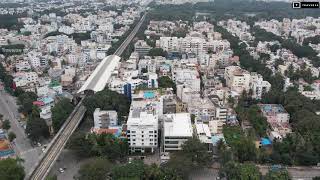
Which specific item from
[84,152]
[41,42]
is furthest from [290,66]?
[41,42]

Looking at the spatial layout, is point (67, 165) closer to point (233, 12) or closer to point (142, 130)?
point (142, 130)

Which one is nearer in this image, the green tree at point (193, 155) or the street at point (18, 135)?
the green tree at point (193, 155)

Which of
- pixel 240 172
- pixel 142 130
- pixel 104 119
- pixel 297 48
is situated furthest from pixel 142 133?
pixel 297 48

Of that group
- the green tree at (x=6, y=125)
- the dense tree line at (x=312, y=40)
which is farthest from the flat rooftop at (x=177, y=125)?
the dense tree line at (x=312, y=40)

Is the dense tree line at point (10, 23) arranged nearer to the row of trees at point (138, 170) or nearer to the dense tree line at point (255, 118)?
the dense tree line at point (255, 118)

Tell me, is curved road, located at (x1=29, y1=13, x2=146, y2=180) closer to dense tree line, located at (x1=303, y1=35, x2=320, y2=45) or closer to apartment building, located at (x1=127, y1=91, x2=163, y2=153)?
apartment building, located at (x1=127, y1=91, x2=163, y2=153)

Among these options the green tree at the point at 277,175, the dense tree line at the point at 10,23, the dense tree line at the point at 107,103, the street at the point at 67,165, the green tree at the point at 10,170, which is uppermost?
the dense tree line at the point at 10,23

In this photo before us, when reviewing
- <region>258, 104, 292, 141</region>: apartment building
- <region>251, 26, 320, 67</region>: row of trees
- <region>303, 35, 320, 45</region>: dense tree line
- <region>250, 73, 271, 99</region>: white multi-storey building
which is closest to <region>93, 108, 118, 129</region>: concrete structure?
<region>258, 104, 292, 141</region>: apartment building

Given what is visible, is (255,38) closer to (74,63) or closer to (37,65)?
(74,63)
